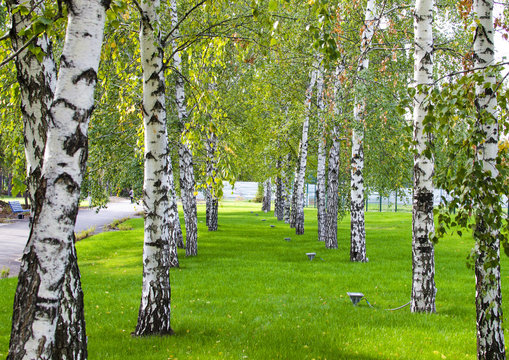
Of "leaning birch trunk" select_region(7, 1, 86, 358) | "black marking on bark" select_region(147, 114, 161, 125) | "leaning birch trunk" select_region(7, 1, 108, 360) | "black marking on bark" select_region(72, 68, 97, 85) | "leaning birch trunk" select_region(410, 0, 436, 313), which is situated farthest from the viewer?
"leaning birch trunk" select_region(410, 0, 436, 313)

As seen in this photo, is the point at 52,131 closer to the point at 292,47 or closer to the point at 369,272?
the point at 369,272

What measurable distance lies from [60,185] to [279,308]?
19.3 ft

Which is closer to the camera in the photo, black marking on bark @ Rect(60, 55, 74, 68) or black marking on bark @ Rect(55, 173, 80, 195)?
black marking on bark @ Rect(55, 173, 80, 195)

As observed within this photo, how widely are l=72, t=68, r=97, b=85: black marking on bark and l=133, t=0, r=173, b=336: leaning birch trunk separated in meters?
3.18

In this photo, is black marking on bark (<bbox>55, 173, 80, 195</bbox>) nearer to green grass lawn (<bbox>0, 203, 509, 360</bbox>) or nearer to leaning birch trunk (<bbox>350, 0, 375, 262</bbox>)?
green grass lawn (<bbox>0, 203, 509, 360</bbox>)

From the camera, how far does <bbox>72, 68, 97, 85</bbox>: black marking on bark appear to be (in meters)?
2.92

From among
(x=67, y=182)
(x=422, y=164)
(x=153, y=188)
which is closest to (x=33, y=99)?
(x=67, y=182)

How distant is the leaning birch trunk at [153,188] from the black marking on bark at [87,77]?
3.18m

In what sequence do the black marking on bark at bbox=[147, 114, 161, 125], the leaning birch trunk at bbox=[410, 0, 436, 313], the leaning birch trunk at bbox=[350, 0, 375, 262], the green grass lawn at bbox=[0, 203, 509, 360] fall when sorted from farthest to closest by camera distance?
the leaning birch trunk at bbox=[350, 0, 375, 262], the leaning birch trunk at bbox=[410, 0, 436, 313], the black marking on bark at bbox=[147, 114, 161, 125], the green grass lawn at bbox=[0, 203, 509, 360]

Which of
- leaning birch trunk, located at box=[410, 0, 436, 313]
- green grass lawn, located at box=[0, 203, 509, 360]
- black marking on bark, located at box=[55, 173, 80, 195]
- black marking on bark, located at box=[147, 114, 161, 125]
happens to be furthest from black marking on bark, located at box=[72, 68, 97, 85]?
leaning birch trunk, located at box=[410, 0, 436, 313]

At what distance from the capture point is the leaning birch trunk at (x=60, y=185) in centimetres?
278

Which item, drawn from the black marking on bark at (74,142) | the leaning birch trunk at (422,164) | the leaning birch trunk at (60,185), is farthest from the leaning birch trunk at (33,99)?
the leaning birch trunk at (422,164)

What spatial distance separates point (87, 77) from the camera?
9.70ft

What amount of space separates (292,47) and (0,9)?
37.9ft
